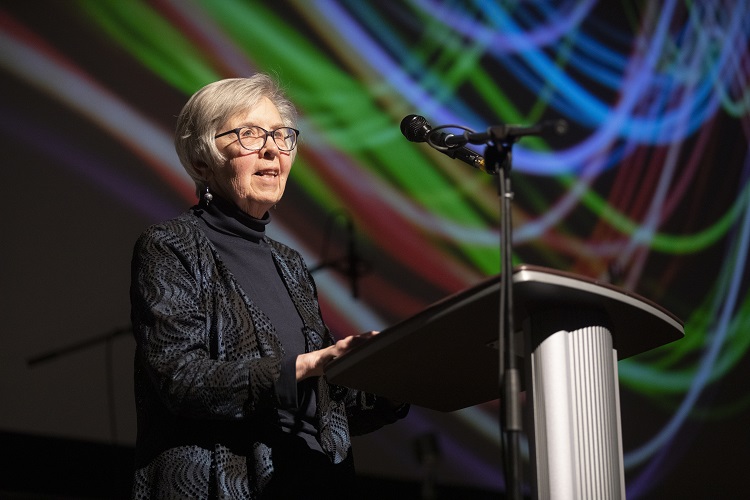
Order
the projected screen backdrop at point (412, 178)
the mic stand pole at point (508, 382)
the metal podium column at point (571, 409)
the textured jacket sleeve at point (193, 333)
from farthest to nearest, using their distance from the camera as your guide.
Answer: the projected screen backdrop at point (412, 178) → the textured jacket sleeve at point (193, 333) → the metal podium column at point (571, 409) → the mic stand pole at point (508, 382)

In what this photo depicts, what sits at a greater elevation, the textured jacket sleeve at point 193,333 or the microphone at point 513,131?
the microphone at point 513,131

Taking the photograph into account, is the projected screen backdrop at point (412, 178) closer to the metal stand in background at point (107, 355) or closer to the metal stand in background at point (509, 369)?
the metal stand in background at point (107, 355)

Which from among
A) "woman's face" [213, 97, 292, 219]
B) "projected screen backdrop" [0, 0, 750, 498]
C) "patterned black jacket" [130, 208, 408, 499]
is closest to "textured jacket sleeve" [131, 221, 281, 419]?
"patterned black jacket" [130, 208, 408, 499]

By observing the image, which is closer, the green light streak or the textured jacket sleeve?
the textured jacket sleeve

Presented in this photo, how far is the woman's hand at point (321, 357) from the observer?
1.65m

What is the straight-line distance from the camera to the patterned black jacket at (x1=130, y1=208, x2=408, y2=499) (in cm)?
175

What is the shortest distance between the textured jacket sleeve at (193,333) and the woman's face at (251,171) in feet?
0.52

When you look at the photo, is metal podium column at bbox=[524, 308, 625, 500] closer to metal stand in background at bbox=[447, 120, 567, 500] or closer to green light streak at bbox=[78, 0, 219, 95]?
metal stand in background at bbox=[447, 120, 567, 500]

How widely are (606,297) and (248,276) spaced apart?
0.81 m

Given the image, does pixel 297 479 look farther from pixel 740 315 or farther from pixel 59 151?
pixel 740 315

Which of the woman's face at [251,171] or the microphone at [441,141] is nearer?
the microphone at [441,141]

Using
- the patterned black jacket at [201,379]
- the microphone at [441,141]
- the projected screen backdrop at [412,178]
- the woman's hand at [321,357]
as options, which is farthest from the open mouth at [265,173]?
the projected screen backdrop at [412,178]

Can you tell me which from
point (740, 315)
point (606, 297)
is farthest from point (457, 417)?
point (606, 297)

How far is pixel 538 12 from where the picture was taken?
4.38 metres
